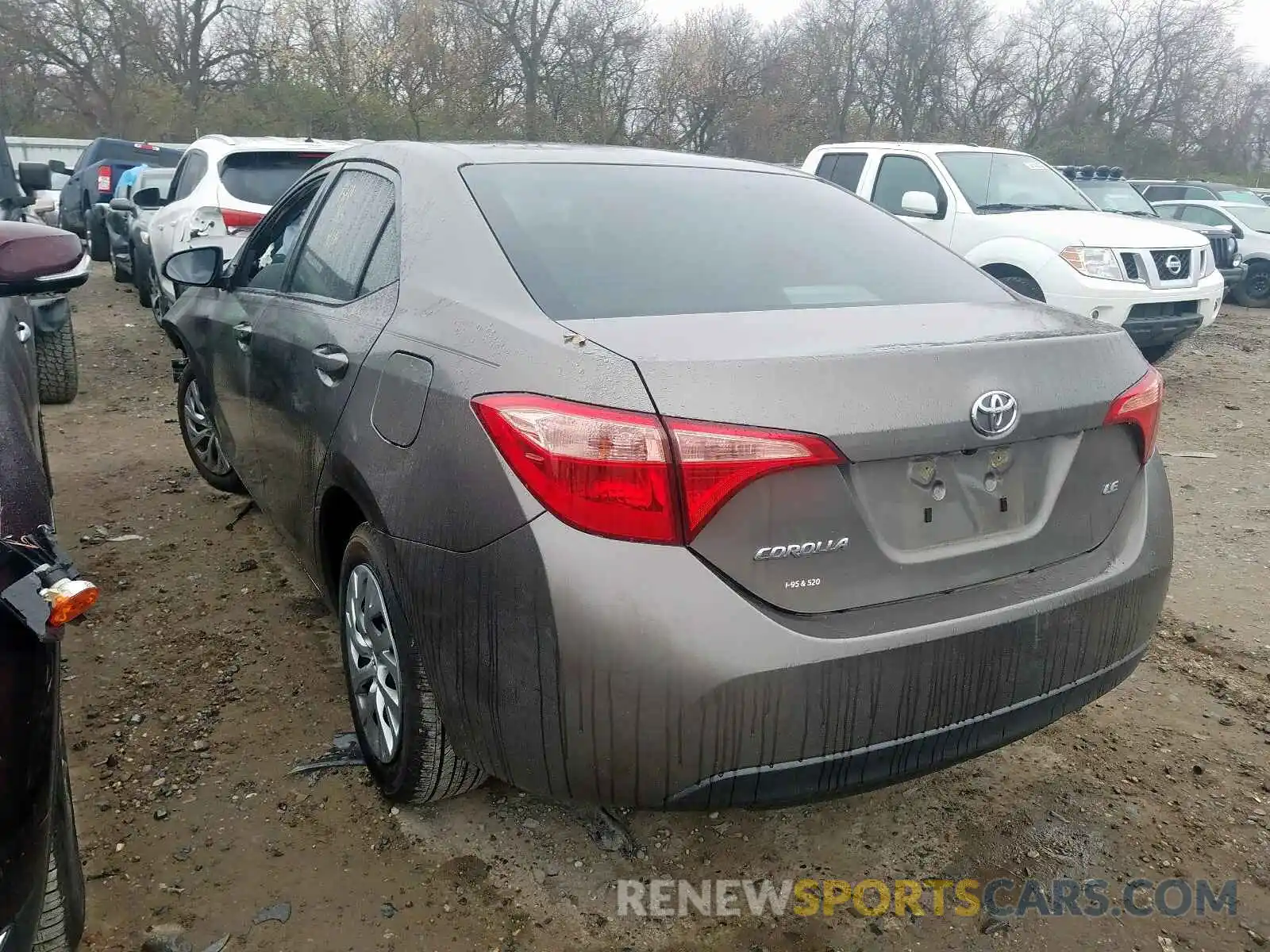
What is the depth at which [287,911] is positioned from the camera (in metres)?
2.22

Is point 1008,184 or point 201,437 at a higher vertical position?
point 1008,184

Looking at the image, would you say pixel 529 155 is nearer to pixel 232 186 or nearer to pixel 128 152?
pixel 232 186

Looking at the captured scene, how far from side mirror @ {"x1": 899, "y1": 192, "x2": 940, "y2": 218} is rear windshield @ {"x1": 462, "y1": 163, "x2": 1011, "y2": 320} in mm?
5403

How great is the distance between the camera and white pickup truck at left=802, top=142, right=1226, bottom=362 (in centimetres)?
729

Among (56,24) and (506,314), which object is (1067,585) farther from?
(56,24)

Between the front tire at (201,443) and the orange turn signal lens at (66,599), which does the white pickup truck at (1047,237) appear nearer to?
the front tire at (201,443)

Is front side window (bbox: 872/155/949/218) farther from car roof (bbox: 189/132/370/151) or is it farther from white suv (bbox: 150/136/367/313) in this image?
white suv (bbox: 150/136/367/313)

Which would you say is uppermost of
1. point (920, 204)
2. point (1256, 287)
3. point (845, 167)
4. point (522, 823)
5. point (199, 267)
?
point (845, 167)

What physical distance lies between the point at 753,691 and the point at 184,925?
142 cm

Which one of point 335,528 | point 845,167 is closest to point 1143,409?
point 335,528

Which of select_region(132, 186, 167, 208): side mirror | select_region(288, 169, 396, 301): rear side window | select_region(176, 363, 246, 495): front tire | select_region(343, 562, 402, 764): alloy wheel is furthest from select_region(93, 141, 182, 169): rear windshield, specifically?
select_region(343, 562, 402, 764): alloy wheel

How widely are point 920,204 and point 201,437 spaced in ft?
19.0

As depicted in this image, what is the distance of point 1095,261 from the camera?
7.30m

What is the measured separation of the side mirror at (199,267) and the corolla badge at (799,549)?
2.88m
